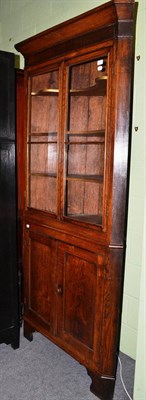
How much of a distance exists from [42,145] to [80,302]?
1134 mm

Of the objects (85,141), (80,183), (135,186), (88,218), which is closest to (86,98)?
(85,141)

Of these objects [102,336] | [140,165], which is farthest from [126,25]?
[102,336]

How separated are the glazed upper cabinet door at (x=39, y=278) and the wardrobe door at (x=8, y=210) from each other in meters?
0.12

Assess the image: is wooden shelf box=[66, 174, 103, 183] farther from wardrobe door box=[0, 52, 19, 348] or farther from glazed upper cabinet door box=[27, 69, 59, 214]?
wardrobe door box=[0, 52, 19, 348]

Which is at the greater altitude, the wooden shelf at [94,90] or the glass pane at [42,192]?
the wooden shelf at [94,90]

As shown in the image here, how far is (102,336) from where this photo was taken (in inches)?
68.4

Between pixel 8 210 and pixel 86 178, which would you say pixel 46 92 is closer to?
pixel 86 178

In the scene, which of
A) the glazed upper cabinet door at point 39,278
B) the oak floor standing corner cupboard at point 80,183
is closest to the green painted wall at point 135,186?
the oak floor standing corner cupboard at point 80,183

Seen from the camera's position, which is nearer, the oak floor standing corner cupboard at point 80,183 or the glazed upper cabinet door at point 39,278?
the oak floor standing corner cupboard at point 80,183

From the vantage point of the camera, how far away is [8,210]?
7.03ft

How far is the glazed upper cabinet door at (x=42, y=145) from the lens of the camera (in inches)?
85.8

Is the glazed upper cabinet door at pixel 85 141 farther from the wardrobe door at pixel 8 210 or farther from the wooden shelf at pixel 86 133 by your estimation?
the wardrobe door at pixel 8 210

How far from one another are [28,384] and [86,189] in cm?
128

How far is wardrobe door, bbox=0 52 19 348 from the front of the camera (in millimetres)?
2045
